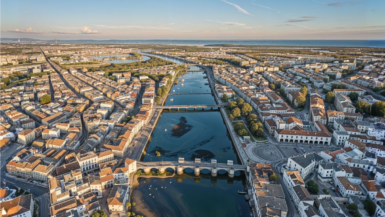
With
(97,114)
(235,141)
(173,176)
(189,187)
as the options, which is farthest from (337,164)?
(97,114)

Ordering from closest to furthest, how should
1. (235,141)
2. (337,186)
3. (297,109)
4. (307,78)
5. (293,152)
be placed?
1. (337,186)
2. (293,152)
3. (235,141)
4. (297,109)
5. (307,78)

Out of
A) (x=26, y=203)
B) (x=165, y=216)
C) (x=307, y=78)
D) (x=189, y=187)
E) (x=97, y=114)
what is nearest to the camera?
(x=26, y=203)

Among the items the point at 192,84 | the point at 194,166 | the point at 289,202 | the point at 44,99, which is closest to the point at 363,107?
the point at 289,202

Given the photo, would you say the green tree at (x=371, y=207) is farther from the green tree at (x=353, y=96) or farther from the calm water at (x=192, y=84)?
the calm water at (x=192, y=84)

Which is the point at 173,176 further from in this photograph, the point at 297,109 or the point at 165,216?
the point at 297,109

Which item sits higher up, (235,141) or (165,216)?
(235,141)
